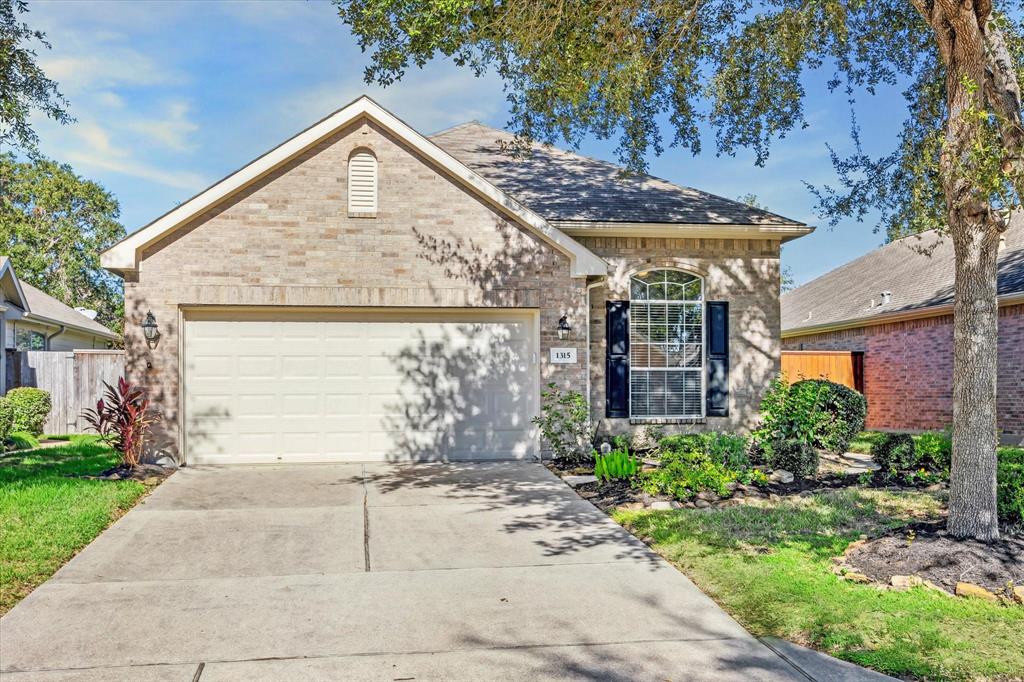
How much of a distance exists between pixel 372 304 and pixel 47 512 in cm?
489

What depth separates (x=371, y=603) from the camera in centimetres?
527

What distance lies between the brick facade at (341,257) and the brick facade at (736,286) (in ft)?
4.46

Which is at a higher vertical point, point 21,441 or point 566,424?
point 566,424

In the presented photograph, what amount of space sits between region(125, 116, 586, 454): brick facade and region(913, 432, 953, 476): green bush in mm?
4872

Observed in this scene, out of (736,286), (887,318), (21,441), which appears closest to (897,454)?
(736,286)

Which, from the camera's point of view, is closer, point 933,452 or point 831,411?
point 933,452

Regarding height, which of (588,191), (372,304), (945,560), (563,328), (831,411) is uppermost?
(588,191)

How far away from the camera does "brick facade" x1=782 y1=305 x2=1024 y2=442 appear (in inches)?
578

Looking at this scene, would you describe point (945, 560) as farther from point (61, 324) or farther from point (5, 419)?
point (61, 324)

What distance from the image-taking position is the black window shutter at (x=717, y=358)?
1271 centimetres

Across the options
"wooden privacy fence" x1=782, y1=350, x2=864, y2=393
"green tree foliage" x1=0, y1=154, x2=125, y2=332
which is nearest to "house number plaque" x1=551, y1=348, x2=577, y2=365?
"wooden privacy fence" x1=782, y1=350, x2=864, y2=393

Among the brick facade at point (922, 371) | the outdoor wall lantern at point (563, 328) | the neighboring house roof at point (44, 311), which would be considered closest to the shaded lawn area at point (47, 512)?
the outdoor wall lantern at point (563, 328)

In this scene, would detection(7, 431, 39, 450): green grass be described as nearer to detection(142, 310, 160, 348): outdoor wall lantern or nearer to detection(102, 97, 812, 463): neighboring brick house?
detection(102, 97, 812, 463): neighboring brick house

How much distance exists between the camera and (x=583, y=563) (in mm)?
6238
